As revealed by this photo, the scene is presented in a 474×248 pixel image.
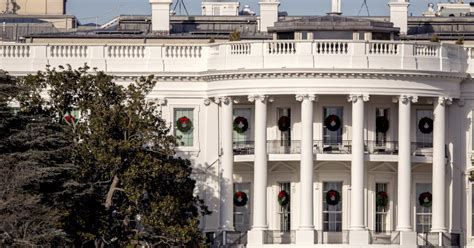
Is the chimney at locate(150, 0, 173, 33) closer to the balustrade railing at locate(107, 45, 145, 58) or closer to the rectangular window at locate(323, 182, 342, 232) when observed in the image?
the balustrade railing at locate(107, 45, 145, 58)

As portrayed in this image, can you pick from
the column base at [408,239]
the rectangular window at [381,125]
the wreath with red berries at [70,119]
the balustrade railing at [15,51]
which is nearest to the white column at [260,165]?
the rectangular window at [381,125]

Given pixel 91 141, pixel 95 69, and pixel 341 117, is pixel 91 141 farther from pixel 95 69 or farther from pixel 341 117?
pixel 341 117

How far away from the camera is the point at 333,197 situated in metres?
143

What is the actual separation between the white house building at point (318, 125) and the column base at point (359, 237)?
0.10 meters

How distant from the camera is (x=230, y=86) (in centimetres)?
14175

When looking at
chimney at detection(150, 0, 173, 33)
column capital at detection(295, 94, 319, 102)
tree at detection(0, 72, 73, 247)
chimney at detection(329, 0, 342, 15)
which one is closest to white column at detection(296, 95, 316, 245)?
column capital at detection(295, 94, 319, 102)

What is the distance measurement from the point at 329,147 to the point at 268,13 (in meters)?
15.0

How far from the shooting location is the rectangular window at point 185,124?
144125 mm

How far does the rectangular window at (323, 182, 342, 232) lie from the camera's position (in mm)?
142625

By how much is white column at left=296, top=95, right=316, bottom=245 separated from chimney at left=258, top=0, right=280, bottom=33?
1450 centimetres

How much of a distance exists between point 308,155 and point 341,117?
11.6 feet

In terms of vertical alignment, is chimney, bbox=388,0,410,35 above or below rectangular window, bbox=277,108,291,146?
above

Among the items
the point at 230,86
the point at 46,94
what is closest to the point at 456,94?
the point at 230,86

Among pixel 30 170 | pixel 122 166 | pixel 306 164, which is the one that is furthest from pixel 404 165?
pixel 30 170
